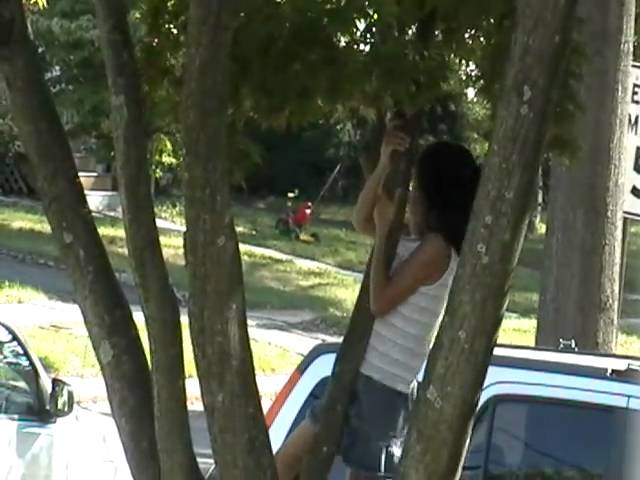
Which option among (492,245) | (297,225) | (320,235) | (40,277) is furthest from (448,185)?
(320,235)

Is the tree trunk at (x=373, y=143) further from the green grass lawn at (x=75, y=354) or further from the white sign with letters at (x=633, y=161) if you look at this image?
the green grass lawn at (x=75, y=354)

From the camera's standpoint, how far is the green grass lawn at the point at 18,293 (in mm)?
17234

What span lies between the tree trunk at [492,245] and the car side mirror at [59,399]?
16.2 feet

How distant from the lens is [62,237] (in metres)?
3.37

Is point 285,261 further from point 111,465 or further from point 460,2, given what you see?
point 460,2

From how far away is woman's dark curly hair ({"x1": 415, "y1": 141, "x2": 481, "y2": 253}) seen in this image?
148 inches

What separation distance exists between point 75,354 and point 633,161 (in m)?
7.75

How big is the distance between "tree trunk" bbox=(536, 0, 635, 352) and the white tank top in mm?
3225

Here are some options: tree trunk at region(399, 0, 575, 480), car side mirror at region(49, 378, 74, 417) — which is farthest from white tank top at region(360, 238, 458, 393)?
car side mirror at region(49, 378, 74, 417)

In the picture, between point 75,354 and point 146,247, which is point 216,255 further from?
point 75,354

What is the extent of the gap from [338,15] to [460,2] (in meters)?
0.29

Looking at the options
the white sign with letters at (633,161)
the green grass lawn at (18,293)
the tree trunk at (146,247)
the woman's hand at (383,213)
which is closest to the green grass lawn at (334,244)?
the green grass lawn at (18,293)

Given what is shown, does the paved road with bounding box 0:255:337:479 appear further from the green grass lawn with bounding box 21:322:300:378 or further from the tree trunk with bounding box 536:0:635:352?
the tree trunk with bounding box 536:0:635:352

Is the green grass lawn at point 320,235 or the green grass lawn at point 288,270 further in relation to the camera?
the green grass lawn at point 320,235
